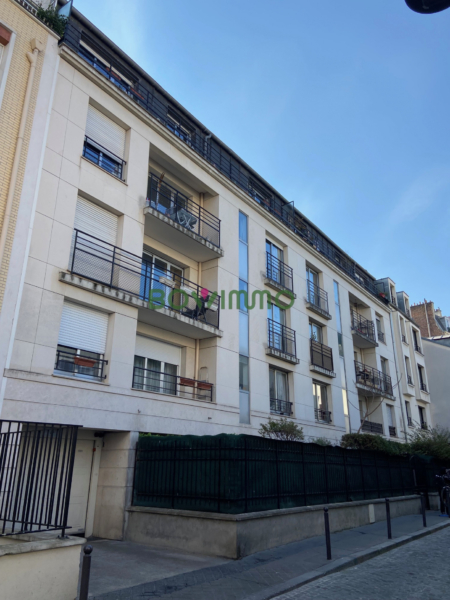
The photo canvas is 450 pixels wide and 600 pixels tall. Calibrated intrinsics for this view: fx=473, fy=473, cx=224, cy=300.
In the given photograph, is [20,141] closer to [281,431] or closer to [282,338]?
[281,431]

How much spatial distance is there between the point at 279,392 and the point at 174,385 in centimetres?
508

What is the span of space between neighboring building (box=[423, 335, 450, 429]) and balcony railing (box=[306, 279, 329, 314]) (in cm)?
1552

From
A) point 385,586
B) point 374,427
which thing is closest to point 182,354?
point 385,586

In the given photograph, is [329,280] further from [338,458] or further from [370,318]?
[338,458]

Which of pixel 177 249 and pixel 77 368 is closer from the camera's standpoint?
pixel 77 368

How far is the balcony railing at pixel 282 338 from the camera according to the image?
1766cm

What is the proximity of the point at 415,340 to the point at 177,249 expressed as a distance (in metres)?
23.7

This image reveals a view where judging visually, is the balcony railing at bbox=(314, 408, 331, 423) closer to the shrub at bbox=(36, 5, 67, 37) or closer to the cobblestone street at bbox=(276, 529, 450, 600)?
the cobblestone street at bbox=(276, 529, 450, 600)

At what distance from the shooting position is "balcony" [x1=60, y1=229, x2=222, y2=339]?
11.6 metres

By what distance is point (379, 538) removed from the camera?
35.6 feet

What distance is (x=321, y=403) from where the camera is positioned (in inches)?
796

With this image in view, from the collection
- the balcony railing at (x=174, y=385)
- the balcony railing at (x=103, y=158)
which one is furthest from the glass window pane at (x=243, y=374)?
the balcony railing at (x=103, y=158)

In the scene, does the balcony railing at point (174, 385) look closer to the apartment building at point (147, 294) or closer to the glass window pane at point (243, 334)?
the apartment building at point (147, 294)

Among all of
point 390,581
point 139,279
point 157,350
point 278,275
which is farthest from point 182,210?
point 390,581
